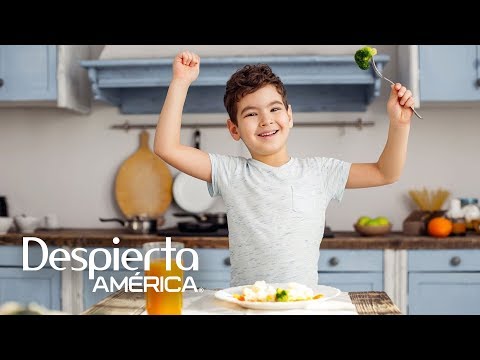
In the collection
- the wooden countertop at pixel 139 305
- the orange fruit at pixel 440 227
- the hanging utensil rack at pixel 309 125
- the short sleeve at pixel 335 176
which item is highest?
the hanging utensil rack at pixel 309 125

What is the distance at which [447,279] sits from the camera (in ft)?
9.32

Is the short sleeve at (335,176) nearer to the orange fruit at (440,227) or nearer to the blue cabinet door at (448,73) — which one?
the orange fruit at (440,227)

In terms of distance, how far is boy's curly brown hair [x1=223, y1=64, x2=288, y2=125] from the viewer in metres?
1.62

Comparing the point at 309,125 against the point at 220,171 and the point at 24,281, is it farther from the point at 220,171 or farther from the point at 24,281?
the point at 220,171

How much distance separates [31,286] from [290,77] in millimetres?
1588

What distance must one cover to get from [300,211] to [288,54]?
5.91 feet

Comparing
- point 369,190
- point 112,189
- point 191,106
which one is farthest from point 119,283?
point 369,190

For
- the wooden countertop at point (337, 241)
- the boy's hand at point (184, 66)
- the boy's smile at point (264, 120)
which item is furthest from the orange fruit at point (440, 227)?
the boy's hand at point (184, 66)

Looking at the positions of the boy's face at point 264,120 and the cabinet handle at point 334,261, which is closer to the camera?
the boy's face at point 264,120

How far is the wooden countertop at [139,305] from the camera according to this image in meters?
1.16

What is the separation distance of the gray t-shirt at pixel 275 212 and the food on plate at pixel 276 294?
0.39 meters

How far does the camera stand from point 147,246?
1160 mm

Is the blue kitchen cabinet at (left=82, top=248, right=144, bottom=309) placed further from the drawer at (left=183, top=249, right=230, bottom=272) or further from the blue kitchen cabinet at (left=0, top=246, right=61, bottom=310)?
the drawer at (left=183, top=249, right=230, bottom=272)
